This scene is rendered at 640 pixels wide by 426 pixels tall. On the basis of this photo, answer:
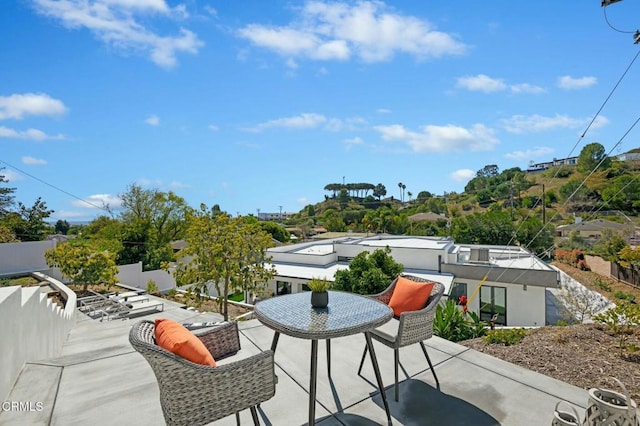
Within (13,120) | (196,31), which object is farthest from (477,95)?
(13,120)

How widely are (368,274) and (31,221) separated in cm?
1858

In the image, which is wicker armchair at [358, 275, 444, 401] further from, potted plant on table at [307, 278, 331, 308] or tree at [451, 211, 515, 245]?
tree at [451, 211, 515, 245]

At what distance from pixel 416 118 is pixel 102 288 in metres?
17.8

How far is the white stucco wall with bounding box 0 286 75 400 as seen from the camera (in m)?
2.65

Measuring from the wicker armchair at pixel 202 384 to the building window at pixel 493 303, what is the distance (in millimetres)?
12931

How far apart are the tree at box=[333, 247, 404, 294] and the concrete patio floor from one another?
215 inches

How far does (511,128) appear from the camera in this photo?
20781 millimetres

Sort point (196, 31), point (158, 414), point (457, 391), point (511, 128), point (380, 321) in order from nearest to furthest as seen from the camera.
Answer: point (380, 321), point (158, 414), point (457, 391), point (196, 31), point (511, 128)

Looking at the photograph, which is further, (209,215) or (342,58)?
(342,58)

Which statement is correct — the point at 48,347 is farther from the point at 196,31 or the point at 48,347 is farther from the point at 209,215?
the point at 196,31

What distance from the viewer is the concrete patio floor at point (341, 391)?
7.83 feet

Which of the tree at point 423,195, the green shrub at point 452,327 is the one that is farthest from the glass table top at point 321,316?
the tree at point 423,195

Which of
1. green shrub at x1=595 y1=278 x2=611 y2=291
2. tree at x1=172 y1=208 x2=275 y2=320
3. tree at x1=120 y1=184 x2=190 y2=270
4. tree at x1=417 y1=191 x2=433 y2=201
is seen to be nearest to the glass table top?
tree at x1=172 y1=208 x2=275 y2=320

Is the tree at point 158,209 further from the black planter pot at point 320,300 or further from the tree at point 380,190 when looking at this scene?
the tree at point 380,190
